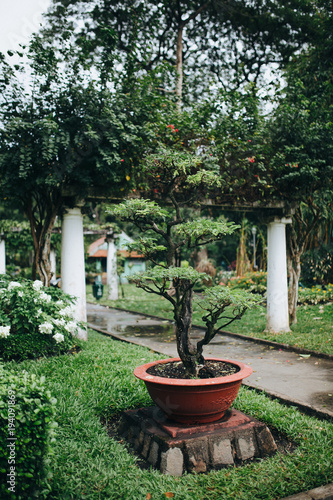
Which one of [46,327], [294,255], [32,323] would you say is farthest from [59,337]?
[294,255]

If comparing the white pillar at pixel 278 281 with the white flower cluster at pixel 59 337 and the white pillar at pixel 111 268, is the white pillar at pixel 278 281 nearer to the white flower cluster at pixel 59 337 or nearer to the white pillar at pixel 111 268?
the white flower cluster at pixel 59 337

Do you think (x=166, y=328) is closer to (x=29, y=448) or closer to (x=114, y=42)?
(x=114, y=42)

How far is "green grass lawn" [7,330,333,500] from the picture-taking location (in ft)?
8.58

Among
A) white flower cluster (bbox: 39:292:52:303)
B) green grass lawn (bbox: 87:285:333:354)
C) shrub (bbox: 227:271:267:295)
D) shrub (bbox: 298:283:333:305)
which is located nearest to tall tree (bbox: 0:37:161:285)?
white flower cluster (bbox: 39:292:52:303)

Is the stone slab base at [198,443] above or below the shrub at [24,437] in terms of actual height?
below

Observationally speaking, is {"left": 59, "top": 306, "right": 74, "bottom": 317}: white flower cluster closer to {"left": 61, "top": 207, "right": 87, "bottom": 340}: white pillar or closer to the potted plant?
{"left": 61, "top": 207, "right": 87, "bottom": 340}: white pillar

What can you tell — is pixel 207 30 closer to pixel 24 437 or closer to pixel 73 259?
pixel 73 259

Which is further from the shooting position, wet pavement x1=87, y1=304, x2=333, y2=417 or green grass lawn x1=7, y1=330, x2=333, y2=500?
wet pavement x1=87, y1=304, x2=333, y2=417

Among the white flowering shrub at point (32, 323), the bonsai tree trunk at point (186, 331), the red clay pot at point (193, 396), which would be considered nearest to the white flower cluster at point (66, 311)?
the white flowering shrub at point (32, 323)

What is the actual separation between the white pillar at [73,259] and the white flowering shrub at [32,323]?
0.95 meters

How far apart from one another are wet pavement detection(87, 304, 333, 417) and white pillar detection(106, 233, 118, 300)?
6.24m

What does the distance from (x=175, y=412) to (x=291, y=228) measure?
613 cm

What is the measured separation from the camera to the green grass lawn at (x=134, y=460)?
2.62 metres

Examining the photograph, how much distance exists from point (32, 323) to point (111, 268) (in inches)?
447
